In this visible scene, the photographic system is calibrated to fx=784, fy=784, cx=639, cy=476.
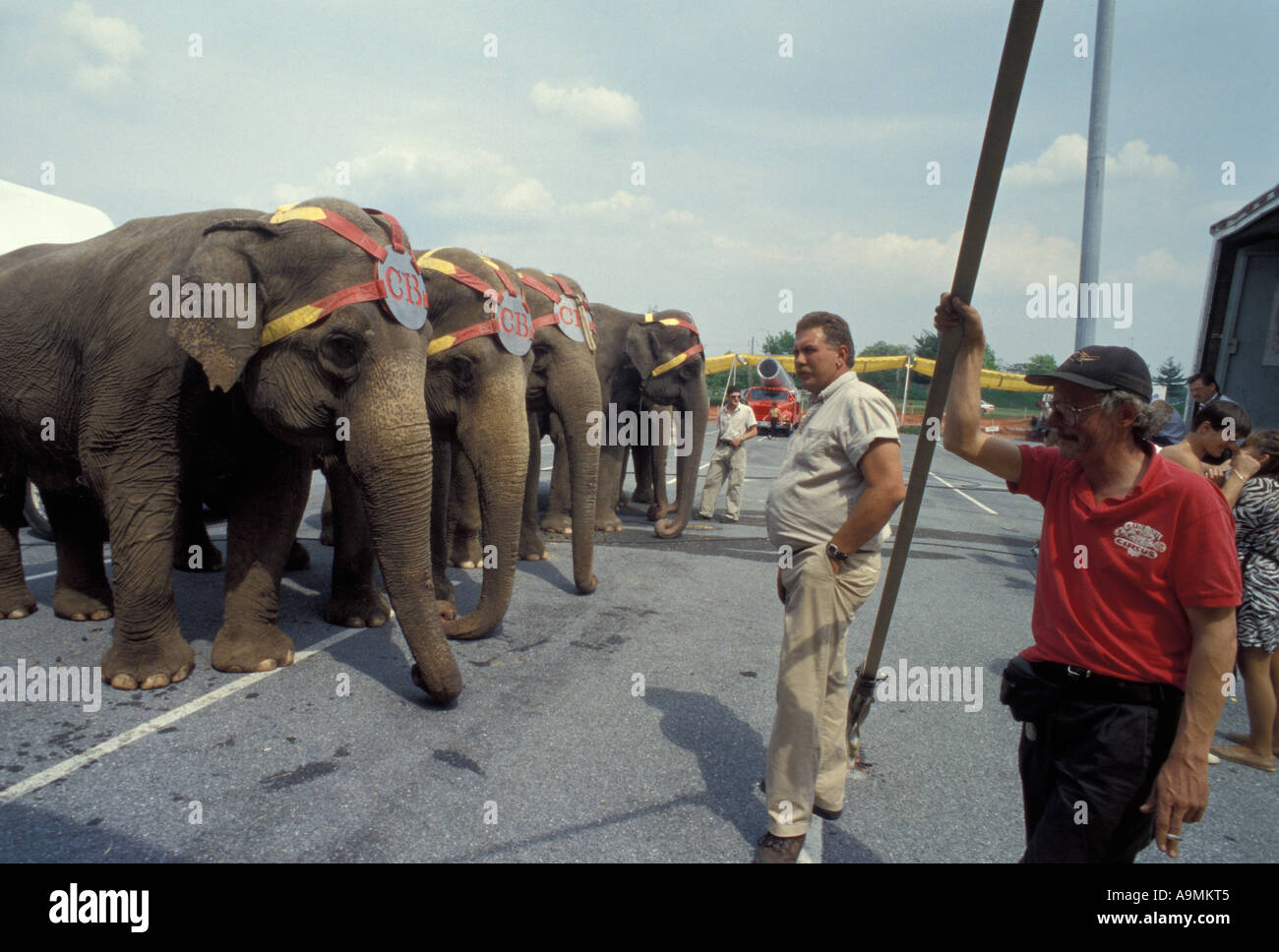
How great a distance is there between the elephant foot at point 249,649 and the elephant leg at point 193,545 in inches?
88.6

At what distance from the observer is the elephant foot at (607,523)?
1005cm

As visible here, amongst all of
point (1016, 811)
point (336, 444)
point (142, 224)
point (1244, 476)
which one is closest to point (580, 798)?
point (1016, 811)

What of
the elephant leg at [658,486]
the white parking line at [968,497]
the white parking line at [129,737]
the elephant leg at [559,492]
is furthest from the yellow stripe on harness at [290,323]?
the white parking line at [968,497]

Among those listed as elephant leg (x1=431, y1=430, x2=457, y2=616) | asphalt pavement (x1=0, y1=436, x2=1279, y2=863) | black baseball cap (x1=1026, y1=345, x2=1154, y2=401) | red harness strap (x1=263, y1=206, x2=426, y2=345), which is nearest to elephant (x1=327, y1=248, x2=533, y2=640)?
elephant leg (x1=431, y1=430, x2=457, y2=616)

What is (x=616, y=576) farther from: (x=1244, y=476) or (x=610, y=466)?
(x=1244, y=476)

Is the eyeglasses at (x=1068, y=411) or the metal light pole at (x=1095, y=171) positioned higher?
the metal light pole at (x=1095, y=171)

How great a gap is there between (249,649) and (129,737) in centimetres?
95

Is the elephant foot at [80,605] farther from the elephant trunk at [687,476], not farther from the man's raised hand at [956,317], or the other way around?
the elephant trunk at [687,476]

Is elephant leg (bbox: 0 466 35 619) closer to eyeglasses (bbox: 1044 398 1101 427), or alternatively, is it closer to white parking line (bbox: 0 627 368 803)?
white parking line (bbox: 0 627 368 803)

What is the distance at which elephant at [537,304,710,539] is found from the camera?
1023cm

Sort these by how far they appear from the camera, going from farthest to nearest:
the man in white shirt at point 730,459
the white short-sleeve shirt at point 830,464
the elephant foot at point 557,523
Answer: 1. the man in white shirt at point 730,459
2. the elephant foot at point 557,523
3. the white short-sleeve shirt at point 830,464

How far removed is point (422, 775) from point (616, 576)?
426 centimetres

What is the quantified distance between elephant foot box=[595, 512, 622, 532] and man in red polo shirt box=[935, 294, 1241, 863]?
307 inches

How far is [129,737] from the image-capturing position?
3.70 m
